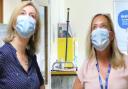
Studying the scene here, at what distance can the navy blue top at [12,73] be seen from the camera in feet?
5.73

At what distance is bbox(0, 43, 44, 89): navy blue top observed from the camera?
175cm

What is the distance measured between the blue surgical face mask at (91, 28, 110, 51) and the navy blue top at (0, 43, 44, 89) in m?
0.52

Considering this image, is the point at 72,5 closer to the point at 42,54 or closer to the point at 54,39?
the point at 54,39

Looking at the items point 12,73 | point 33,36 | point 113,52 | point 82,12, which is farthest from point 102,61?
point 82,12

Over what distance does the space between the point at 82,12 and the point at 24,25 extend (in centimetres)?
320

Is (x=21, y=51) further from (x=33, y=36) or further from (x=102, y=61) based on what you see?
(x=102, y=61)

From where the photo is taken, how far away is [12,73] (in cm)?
178

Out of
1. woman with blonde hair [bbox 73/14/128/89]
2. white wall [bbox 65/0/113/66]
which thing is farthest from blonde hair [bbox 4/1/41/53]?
white wall [bbox 65/0/113/66]

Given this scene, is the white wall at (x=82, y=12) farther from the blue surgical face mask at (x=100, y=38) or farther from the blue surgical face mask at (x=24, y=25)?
the blue surgical face mask at (x=24, y=25)

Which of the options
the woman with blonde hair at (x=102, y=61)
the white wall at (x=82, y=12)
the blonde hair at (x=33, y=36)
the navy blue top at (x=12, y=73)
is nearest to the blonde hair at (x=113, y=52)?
the woman with blonde hair at (x=102, y=61)

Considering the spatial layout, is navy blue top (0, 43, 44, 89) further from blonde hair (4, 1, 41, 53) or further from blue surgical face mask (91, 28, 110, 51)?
blue surgical face mask (91, 28, 110, 51)

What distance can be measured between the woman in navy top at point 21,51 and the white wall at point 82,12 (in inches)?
117

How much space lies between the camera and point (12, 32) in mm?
1913

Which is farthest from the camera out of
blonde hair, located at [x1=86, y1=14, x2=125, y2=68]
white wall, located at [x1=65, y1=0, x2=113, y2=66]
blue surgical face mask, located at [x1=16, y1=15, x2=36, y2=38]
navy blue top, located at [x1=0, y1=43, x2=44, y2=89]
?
white wall, located at [x1=65, y1=0, x2=113, y2=66]
